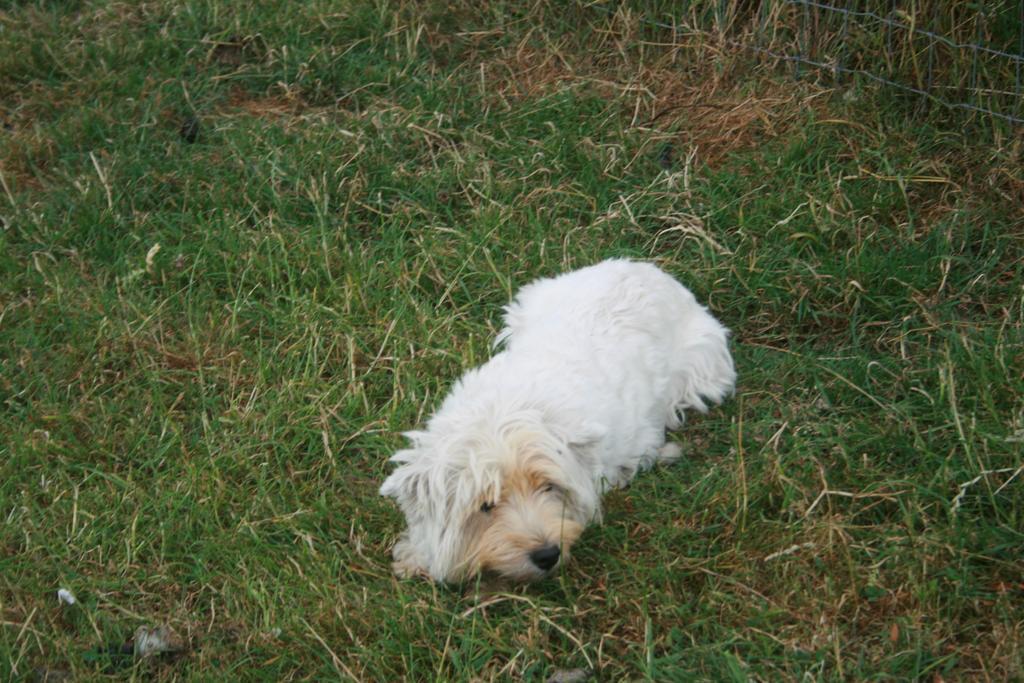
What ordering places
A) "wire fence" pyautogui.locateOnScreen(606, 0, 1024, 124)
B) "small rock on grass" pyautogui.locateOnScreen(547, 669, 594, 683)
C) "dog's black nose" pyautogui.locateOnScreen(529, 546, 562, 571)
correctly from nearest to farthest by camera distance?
"small rock on grass" pyautogui.locateOnScreen(547, 669, 594, 683) → "dog's black nose" pyautogui.locateOnScreen(529, 546, 562, 571) → "wire fence" pyautogui.locateOnScreen(606, 0, 1024, 124)

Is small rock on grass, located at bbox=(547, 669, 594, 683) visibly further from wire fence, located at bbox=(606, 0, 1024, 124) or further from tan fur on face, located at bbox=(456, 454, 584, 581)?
wire fence, located at bbox=(606, 0, 1024, 124)

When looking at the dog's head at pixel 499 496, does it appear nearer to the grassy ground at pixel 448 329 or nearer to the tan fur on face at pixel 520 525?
the tan fur on face at pixel 520 525

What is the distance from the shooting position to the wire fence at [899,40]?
540 centimetres

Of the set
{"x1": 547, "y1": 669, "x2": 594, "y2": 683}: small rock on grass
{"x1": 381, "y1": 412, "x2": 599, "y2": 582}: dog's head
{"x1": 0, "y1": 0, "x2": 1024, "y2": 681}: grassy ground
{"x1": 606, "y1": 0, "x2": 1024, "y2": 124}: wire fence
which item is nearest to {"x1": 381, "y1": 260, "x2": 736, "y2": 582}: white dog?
{"x1": 381, "y1": 412, "x2": 599, "y2": 582}: dog's head

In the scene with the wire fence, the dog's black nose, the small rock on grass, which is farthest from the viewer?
the wire fence

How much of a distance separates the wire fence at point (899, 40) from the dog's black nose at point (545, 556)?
2.96 meters

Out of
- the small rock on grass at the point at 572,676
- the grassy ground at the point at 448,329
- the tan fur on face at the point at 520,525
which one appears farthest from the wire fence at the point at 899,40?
the small rock on grass at the point at 572,676

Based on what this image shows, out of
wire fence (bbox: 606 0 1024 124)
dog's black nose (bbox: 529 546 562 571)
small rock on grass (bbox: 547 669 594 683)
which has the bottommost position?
small rock on grass (bbox: 547 669 594 683)

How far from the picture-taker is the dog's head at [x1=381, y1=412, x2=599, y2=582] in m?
3.72

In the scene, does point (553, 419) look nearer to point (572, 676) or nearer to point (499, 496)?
point (499, 496)

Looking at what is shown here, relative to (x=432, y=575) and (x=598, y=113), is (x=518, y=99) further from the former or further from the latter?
(x=432, y=575)

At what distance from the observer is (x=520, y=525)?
372 cm

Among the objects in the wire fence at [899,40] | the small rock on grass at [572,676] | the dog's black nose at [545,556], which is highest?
the wire fence at [899,40]

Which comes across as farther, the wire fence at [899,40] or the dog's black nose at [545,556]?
the wire fence at [899,40]
